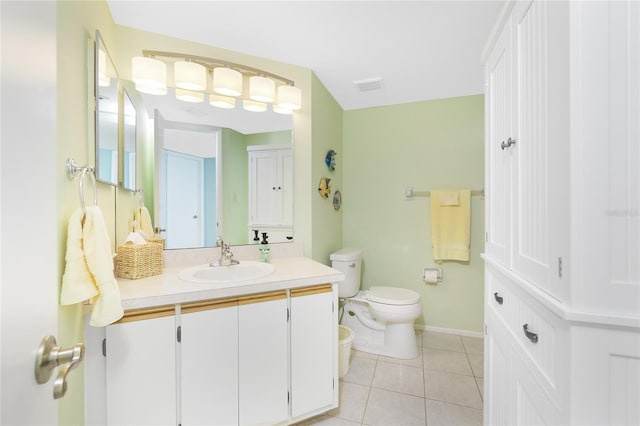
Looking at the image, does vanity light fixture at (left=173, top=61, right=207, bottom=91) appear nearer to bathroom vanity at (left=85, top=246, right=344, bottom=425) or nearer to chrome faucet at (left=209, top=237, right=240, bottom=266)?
chrome faucet at (left=209, top=237, right=240, bottom=266)

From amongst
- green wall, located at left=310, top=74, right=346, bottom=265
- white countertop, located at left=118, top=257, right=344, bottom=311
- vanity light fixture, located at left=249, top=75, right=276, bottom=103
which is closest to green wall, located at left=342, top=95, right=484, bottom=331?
green wall, located at left=310, top=74, right=346, bottom=265

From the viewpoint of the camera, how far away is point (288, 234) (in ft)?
6.87

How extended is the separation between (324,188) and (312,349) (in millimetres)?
1347

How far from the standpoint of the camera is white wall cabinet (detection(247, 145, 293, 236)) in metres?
1.99

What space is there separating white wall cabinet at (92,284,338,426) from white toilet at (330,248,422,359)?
0.85 metres

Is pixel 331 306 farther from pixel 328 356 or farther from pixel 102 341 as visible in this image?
pixel 102 341

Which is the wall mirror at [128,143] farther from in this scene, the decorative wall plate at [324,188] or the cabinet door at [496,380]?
the cabinet door at [496,380]

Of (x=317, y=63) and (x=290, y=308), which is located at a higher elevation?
(x=317, y=63)

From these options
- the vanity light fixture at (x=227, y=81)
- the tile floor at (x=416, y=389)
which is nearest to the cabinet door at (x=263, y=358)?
the tile floor at (x=416, y=389)

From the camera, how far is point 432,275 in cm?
263

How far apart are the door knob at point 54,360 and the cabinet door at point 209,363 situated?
0.70 metres

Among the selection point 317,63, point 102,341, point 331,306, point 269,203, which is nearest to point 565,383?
point 331,306

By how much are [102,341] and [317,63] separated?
2119 millimetres

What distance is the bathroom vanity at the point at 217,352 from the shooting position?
3.64ft
